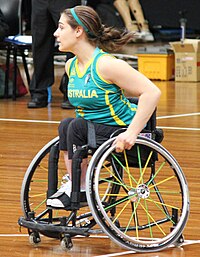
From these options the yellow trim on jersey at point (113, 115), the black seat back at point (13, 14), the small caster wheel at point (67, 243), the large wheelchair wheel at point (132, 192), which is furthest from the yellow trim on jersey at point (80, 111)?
the black seat back at point (13, 14)

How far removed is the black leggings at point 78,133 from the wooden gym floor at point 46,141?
16.7 inches

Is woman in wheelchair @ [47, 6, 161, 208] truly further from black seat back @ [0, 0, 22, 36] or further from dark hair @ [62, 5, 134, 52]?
black seat back @ [0, 0, 22, 36]

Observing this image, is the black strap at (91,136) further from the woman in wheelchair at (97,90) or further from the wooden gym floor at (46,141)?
the wooden gym floor at (46,141)

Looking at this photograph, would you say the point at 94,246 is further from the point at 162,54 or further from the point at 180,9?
the point at 180,9

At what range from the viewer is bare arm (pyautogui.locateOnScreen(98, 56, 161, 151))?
389 centimetres

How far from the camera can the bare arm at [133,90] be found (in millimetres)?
3895

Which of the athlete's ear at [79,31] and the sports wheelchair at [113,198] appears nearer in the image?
the sports wheelchair at [113,198]

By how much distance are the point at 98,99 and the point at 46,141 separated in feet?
8.81

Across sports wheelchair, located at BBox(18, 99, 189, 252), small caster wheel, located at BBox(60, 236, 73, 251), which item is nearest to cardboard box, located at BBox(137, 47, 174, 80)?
sports wheelchair, located at BBox(18, 99, 189, 252)

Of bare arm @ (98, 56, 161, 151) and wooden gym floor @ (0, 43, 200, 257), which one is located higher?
bare arm @ (98, 56, 161, 151)

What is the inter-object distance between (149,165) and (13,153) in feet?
7.72

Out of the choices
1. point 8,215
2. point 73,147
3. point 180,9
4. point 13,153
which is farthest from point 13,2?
point 180,9

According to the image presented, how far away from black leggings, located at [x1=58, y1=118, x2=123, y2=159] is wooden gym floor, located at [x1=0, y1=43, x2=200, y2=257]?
0.42 metres

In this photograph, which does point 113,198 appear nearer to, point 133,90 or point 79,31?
point 133,90
